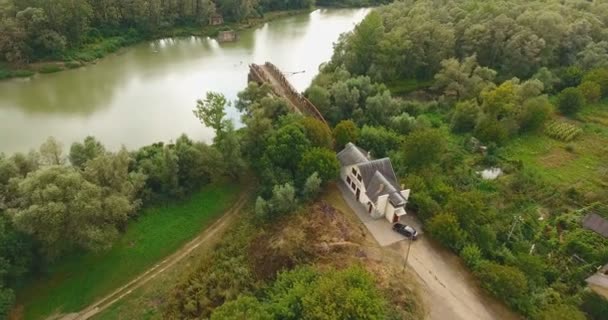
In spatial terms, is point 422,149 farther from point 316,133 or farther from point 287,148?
point 287,148

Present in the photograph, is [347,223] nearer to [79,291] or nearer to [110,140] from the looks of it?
[79,291]

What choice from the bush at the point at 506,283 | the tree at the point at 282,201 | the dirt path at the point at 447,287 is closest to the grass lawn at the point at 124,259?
the tree at the point at 282,201

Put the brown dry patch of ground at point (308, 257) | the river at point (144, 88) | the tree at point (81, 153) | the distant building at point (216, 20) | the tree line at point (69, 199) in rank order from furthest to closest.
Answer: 1. the distant building at point (216, 20)
2. the river at point (144, 88)
3. the tree at point (81, 153)
4. the brown dry patch of ground at point (308, 257)
5. the tree line at point (69, 199)

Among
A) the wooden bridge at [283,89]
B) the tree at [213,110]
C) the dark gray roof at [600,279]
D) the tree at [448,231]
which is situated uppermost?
the tree at [213,110]

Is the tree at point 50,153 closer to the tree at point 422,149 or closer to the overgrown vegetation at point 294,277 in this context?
the overgrown vegetation at point 294,277

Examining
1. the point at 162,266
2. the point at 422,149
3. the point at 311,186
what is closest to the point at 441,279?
the point at 311,186

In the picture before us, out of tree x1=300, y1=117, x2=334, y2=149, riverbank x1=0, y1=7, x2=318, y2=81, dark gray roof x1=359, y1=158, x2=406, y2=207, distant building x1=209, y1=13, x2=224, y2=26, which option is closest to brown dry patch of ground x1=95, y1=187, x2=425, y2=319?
dark gray roof x1=359, y1=158, x2=406, y2=207
